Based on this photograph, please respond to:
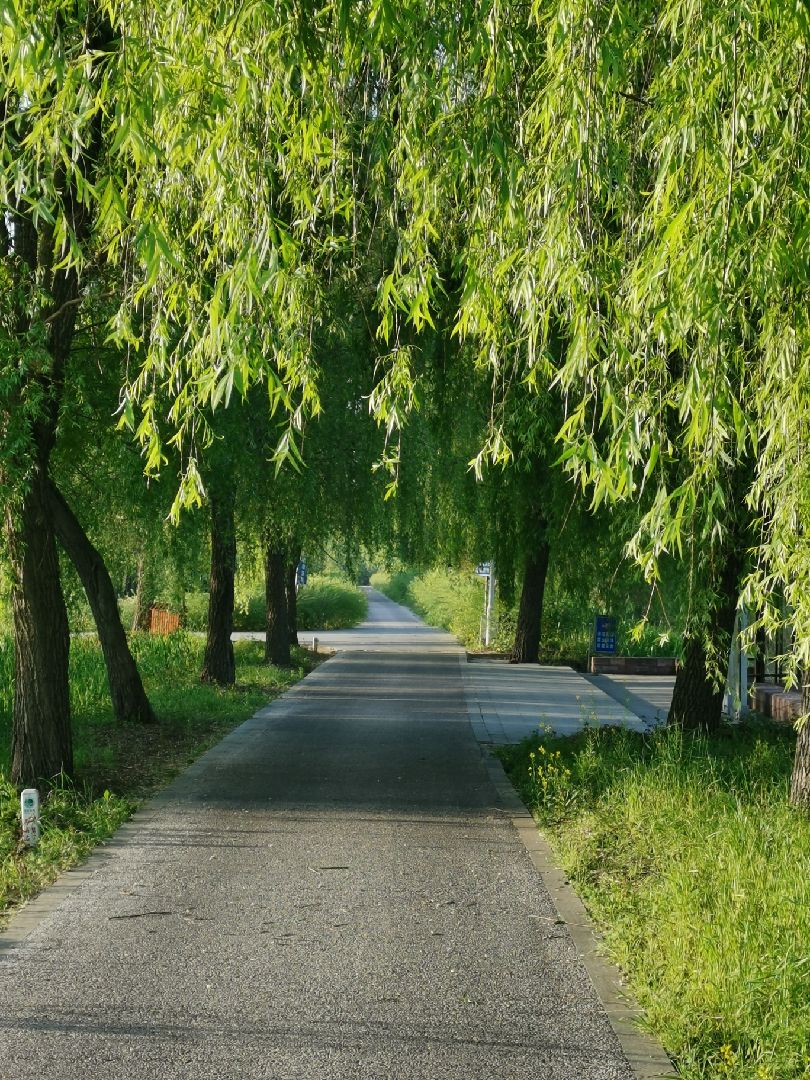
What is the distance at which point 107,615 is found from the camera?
1391 centimetres

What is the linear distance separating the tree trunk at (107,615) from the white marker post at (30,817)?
5.02 metres

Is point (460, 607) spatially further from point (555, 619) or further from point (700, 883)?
point (700, 883)

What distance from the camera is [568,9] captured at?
4.77 metres

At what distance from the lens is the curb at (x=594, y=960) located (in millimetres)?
4594

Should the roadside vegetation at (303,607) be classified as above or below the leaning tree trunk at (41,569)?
below

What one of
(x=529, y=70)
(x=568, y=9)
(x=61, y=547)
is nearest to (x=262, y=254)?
(x=568, y=9)

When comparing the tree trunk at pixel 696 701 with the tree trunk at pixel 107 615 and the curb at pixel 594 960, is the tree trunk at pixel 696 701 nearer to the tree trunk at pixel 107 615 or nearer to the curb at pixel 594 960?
the curb at pixel 594 960

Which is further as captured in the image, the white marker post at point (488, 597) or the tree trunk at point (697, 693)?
the white marker post at point (488, 597)

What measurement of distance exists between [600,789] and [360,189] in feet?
17.6

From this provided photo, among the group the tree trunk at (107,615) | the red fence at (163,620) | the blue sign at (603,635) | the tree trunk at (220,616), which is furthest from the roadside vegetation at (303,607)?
the tree trunk at (107,615)

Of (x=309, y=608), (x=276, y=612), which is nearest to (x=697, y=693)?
(x=276, y=612)

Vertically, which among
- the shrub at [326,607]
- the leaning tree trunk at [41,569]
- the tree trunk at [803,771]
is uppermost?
the leaning tree trunk at [41,569]

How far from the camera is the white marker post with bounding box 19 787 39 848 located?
26.5 ft

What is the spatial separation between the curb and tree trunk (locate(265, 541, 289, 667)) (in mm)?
12566
